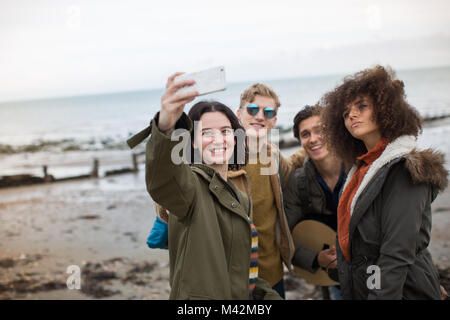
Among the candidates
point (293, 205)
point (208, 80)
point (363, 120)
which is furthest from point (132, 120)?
point (208, 80)

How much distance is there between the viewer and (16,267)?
20.1ft

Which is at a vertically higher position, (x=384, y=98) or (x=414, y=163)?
(x=384, y=98)

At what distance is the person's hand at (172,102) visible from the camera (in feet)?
5.30

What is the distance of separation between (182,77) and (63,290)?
488cm

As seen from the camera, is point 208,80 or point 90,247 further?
point 90,247

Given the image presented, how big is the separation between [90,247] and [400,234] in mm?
6749

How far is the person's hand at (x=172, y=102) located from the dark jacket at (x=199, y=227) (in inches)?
2.4

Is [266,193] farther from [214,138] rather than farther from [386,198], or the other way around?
[386,198]

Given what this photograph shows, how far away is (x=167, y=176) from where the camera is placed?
167 centimetres

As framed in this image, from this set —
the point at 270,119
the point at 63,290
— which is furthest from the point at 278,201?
the point at 63,290

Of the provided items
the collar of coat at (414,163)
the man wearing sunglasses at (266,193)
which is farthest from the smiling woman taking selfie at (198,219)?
the man wearing sunglasses at (266,193)

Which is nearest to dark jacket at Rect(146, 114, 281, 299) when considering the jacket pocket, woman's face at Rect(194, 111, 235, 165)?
woman's face at Rect(194, 111, 235, 165)
